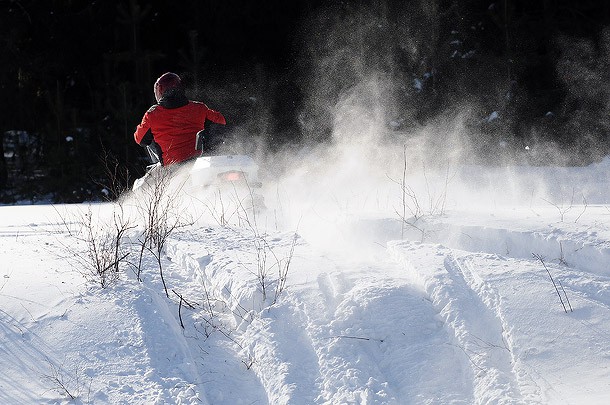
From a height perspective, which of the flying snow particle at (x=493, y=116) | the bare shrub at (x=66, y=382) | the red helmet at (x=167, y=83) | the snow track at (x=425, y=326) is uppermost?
the red helmet at (x=167, y=83)

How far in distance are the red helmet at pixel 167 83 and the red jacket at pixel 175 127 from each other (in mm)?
143

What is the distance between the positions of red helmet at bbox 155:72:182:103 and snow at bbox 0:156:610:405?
254 centimetres

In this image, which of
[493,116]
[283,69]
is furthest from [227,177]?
[283,69]

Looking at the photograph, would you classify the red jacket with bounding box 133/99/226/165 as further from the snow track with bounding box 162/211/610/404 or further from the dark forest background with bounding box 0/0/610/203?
the dark forest background with bounding box 0/0/610/203

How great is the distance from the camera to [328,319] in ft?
14.1

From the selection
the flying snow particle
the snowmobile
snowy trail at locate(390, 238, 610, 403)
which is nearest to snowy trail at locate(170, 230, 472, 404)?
snowy trail at locate(390, 238, 610, 403)

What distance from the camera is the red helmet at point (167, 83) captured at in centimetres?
786

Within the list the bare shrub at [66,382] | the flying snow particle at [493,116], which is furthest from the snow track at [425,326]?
the flying snow particle at [493,116]

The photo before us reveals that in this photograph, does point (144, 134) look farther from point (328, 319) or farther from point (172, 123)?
point (328, 319)

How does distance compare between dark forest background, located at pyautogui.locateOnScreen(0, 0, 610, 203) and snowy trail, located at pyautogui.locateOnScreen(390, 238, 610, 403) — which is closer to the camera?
snowy trail, located at pyautogui.locateOnScreen(390, 238, 610, 403)

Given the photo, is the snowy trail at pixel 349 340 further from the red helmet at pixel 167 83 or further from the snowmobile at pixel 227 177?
the red helmet at pixel 167 83

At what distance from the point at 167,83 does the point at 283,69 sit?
9.43 m

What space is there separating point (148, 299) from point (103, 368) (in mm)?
730

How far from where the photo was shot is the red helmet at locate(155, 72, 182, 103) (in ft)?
25.8
